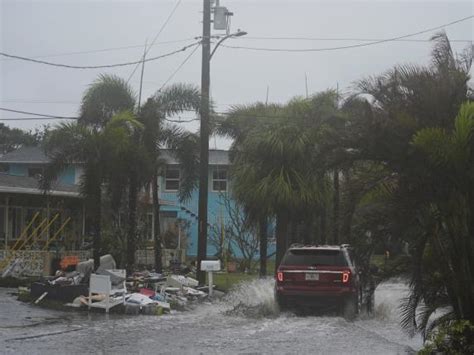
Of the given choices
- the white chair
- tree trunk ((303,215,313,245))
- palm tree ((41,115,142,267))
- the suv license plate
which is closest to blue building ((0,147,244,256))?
palm tree ((41,115,142,267))

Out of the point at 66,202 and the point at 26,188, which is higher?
the point at 26,188

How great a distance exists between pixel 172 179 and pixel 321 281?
27.9 m

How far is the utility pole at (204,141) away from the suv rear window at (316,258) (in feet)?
19.0

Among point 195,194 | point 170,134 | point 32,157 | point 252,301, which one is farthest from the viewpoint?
point 195,194

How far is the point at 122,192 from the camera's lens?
23438mm

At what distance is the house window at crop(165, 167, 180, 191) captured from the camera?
141 feet

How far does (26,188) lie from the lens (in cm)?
2639

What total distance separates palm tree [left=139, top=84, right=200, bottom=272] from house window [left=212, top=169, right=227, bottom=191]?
16599 mm

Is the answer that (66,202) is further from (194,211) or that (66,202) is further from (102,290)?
(194,211)

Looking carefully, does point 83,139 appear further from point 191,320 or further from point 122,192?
point 191,320

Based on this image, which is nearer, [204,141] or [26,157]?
[204,141]

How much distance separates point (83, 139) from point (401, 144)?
13.6m

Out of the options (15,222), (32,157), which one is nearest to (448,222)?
(15,222)

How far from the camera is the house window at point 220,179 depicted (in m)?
43.0
